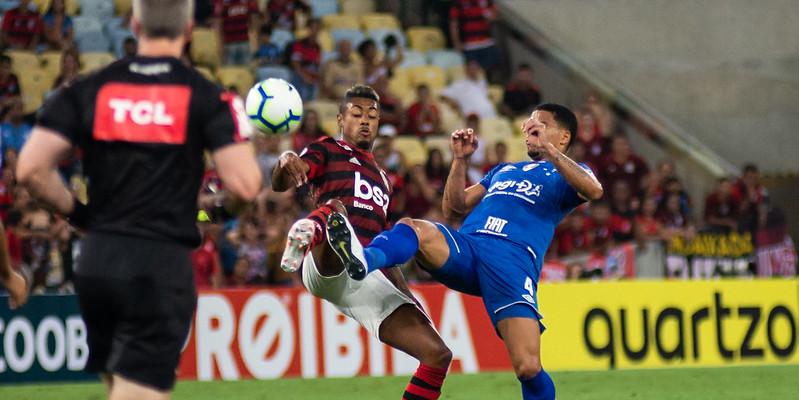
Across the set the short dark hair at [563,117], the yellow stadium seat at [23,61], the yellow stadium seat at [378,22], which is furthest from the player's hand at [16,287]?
the yellow stadium seat at [378,22]

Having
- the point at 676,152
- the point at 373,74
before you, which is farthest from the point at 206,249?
the point at 676,152

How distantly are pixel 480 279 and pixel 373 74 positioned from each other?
10.0 m

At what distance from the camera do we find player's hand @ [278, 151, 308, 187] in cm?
709

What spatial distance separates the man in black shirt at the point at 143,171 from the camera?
4449mm

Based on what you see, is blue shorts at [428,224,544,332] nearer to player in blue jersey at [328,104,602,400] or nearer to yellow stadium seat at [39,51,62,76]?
player in blue jersey at [328,104,602,400]

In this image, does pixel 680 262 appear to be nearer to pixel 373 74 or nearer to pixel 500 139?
pixel 500 139

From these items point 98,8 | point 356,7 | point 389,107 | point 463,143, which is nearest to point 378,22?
point 356,7

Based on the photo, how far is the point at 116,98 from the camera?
4469 mm

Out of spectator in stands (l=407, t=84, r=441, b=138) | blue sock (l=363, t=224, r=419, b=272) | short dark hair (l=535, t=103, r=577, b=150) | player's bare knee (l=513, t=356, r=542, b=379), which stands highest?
short dark hair (l=535, t=103, r=577, b=150)

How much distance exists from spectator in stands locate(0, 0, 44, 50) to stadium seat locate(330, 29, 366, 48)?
4386mm

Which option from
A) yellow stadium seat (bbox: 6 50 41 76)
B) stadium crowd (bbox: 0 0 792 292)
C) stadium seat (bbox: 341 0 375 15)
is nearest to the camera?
stadium crowd (bbox: 0 0 792 292)

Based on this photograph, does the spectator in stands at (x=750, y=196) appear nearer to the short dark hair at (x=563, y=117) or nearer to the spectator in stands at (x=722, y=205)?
the spectator in stands at (x=722, y=205)

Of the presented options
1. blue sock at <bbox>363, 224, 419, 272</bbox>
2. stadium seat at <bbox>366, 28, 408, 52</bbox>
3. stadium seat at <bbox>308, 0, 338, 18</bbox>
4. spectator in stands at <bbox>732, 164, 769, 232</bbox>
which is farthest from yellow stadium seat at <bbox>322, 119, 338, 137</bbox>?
blue sock at <bbox>363, 224, 419, 272</bbox>

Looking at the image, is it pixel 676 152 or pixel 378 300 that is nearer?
pixel 378 300
